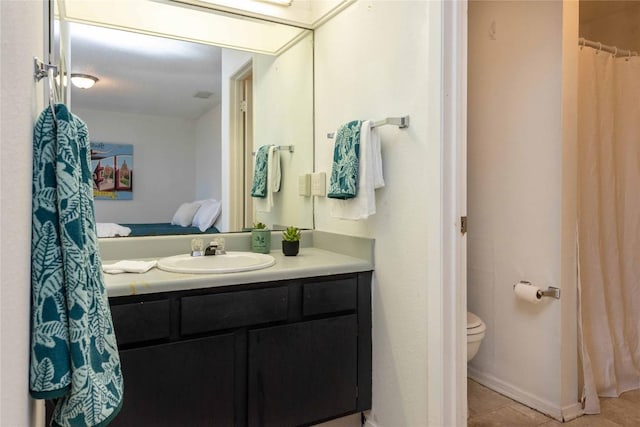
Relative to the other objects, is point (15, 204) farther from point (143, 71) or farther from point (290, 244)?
point (143, 71)

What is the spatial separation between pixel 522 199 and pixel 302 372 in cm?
144

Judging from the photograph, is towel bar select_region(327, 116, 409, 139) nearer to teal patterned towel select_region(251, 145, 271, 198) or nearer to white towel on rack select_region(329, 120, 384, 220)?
white towel on rack select_region(329, 120, 384, 220)

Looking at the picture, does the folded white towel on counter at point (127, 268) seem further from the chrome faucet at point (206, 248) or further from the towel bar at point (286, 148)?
the towel bar at point (286, 148)

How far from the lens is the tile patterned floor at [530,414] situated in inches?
76.9

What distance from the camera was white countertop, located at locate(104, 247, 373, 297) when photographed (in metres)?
1.37

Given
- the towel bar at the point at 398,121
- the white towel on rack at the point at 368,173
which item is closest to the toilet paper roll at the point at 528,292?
the white towel on rack at the point at 368,173

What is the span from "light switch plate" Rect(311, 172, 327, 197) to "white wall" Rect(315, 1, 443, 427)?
0.25 m

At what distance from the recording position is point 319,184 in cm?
218

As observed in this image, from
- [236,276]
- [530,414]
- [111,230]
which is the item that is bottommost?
Result: [530,414]

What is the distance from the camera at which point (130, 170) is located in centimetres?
191

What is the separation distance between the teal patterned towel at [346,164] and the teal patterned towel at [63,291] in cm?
106

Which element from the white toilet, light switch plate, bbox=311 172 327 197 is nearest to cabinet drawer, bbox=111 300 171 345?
Answer: light switch plate, bbox=311 172 327 197

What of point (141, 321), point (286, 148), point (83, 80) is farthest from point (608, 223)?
A: point (83, 80)

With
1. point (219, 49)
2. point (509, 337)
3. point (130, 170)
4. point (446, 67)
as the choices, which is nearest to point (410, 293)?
point (446, 67)
